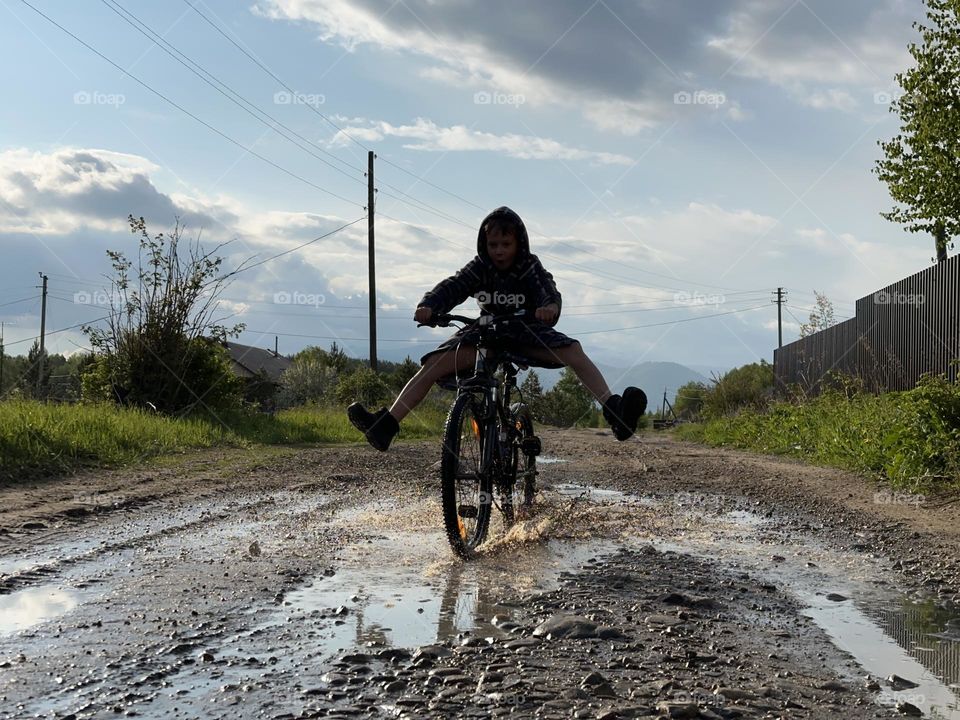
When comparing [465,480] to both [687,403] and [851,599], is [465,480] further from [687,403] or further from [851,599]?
[687,403]

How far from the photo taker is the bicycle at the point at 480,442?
14.2ft

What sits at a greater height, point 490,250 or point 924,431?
point 490,250

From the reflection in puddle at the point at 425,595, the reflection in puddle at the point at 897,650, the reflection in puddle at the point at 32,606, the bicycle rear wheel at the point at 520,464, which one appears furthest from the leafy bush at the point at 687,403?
the reflection in puddle at the point at 32,606

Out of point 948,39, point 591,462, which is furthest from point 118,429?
point 948,39

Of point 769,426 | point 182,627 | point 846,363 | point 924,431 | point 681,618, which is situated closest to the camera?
point 182,627

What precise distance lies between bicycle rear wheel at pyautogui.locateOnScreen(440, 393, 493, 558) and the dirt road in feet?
0.50

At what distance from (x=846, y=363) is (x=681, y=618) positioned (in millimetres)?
17774

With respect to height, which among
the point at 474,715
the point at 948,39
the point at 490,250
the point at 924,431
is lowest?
the point at 474,715

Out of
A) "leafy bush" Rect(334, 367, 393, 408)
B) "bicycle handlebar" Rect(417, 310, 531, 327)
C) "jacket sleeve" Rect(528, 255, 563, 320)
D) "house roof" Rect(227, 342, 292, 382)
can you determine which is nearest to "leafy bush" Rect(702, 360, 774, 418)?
"leafy bush" Rect(334, 367, 393, 408)

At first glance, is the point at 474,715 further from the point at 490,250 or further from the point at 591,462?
the point at 591,462

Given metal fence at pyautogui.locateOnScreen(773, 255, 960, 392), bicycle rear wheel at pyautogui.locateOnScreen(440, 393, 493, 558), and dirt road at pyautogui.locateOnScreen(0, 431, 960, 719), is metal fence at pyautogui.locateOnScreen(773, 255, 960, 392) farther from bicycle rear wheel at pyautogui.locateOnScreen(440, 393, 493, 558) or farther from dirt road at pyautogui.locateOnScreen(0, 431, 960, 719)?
bicycle rear wheel at pyautogui.locateOnScreen(440, 393, 493, 558)

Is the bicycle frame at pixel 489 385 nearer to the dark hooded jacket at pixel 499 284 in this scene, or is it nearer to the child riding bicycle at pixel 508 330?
the child riding bicycle at pixel 508 330

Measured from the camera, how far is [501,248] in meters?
5.18

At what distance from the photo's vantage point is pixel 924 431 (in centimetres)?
845
